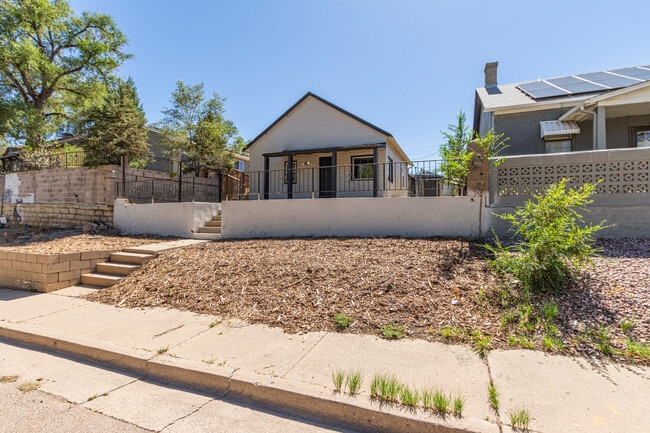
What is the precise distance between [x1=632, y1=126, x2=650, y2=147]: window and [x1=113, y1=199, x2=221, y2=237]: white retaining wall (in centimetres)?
1489

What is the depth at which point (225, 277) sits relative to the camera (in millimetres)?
5508

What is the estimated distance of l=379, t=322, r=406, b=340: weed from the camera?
3.47 meters

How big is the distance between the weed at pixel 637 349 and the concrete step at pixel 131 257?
26.5ft

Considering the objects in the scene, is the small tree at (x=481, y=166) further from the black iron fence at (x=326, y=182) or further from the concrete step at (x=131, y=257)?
the concrete step at (x=131, y=257)

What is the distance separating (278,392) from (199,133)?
696 inches

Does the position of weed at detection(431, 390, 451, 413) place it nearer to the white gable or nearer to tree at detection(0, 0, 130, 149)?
the white gable

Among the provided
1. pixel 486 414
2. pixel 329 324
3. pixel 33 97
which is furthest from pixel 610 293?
pixel 33 97

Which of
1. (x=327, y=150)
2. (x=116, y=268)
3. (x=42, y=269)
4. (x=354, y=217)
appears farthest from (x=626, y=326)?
(x=327, y=150)

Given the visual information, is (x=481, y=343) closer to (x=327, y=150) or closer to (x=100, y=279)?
(x=100, y=279)

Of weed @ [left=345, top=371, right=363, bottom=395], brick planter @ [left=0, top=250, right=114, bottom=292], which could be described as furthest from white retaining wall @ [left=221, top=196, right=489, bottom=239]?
weed @ [left=345, top=371, right=363, bottom=395]

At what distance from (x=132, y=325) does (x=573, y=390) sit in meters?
5.08

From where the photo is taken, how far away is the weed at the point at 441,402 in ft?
7.38

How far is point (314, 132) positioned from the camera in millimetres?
14711

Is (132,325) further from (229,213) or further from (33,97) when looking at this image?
(33,97)
